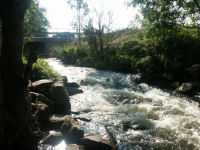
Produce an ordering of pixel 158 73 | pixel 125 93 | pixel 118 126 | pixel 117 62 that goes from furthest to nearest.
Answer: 1. pixel 117 62
2. pixel 158 73
3. pixel 125 93
4. pixel 118 126

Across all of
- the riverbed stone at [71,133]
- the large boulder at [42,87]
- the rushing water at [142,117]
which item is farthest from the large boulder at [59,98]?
the riverbed stone at [71,133]

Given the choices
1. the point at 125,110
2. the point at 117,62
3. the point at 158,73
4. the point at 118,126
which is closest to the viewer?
the point at 118,126

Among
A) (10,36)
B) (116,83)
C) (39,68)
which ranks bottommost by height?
(116,83)

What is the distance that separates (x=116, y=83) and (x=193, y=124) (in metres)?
11.0

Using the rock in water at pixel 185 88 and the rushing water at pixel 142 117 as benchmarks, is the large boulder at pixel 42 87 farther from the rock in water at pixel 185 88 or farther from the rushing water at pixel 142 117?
the rock in water at pixel 185 88

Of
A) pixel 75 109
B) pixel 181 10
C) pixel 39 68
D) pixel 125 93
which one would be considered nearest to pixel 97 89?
pixel 125 93

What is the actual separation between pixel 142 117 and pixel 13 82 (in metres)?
6.61

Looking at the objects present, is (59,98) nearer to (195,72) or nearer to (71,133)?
(71,133)

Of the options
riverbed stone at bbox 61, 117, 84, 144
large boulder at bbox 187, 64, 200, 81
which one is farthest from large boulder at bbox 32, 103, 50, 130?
large boulder at bbox 187, 64, 200, 81

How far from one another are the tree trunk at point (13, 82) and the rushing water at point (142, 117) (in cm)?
323

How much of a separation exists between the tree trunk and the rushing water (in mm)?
3229

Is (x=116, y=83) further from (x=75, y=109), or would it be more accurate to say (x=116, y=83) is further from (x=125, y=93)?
(x=75, y=109)

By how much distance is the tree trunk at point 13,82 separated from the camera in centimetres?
578

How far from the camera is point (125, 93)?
17.1 meters
